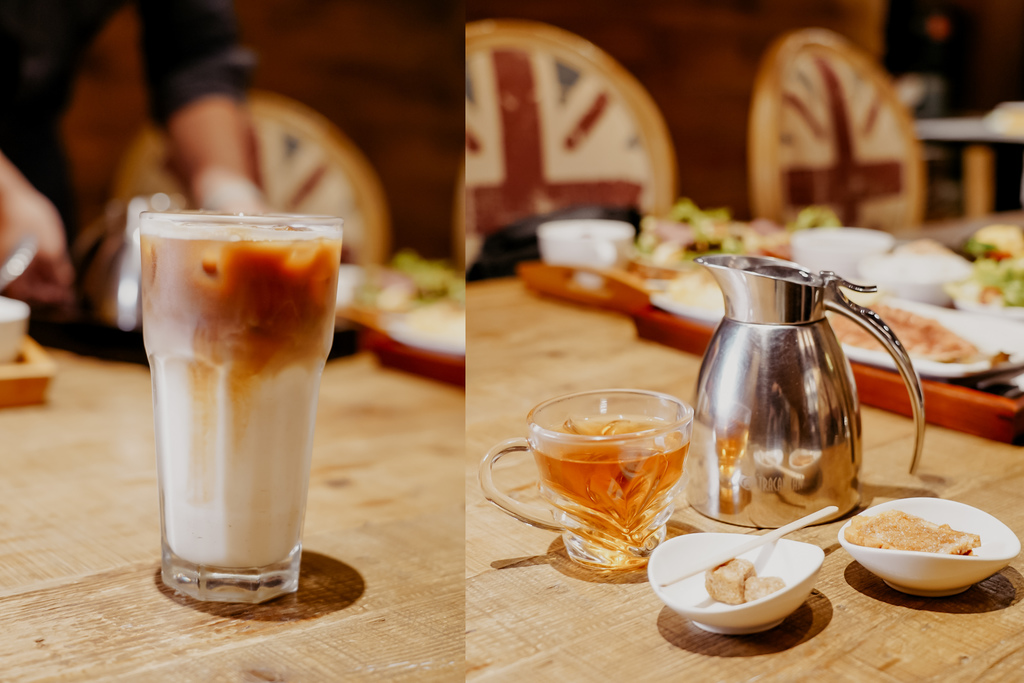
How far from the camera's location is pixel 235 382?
605mm

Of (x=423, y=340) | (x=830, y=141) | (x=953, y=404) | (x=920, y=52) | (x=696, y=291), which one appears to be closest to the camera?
(x=953, y=404)

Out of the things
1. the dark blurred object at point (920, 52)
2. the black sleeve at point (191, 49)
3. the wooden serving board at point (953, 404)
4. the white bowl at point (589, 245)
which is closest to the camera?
the wooden serving board at point (953, 404)

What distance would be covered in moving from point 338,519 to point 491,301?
0.78 m

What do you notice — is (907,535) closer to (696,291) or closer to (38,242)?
(696,291)

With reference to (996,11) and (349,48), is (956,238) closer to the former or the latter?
(349,48)

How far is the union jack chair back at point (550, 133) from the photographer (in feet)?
7.89

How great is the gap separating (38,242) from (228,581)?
140cm

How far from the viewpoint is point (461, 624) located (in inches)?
23.3

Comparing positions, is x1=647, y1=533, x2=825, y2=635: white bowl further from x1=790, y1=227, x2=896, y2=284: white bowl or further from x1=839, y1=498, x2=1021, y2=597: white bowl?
x1=790, y1=227, x2=896, y2=284: white bowl

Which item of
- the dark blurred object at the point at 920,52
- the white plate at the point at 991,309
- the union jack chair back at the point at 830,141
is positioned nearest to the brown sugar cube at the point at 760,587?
the white plate at the point at 991,309

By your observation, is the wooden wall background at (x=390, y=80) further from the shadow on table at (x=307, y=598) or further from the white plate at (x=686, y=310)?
the shadow on table at (x=307, y=598)

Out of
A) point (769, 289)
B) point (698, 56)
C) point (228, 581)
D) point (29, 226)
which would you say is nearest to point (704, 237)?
point (769, 289)

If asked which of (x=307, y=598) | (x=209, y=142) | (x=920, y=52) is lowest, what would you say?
(x=307, y=598)

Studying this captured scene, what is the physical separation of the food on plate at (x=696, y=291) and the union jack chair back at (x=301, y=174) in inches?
77.4
